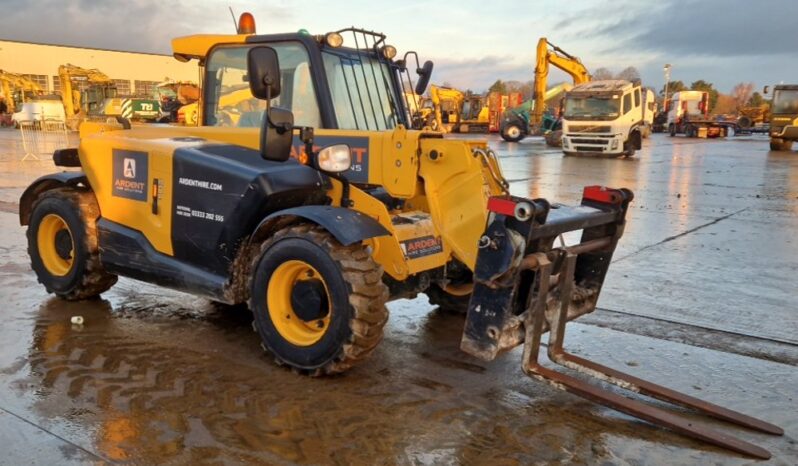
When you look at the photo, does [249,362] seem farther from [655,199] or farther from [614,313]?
[655,199]

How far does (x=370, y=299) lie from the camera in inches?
148

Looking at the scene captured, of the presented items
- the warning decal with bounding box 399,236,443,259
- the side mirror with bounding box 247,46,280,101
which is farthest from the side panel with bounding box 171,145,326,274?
the warning decal with bounding box 399,236,443,259

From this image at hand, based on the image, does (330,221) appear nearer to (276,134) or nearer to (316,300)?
(316,300)

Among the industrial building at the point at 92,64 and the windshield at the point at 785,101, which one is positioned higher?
the industrial building at the point at 92,64

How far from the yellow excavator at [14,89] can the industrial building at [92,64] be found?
1322 cm

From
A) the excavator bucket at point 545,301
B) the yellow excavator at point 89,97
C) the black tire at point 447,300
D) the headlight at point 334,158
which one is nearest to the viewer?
the excavator bucket at point 545,301

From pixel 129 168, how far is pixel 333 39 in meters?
1.76

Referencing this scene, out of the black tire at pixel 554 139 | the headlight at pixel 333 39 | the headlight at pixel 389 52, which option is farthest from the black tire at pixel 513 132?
the headlight at pixel 333 39

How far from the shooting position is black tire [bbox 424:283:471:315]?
5273 millimetres

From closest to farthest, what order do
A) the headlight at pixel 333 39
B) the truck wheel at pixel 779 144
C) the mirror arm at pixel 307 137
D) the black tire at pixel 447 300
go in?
the mirror arm at pixel 307 137 → the headlight at pixel 333 39 → the black tire at pixel 447 300 → the truck wheel at pixel 779 144

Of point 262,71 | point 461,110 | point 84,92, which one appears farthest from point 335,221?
point 461,110

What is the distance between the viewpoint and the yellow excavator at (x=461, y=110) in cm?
4441

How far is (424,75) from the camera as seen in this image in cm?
553

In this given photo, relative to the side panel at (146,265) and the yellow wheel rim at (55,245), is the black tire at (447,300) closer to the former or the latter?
the side panel at (146,265)
